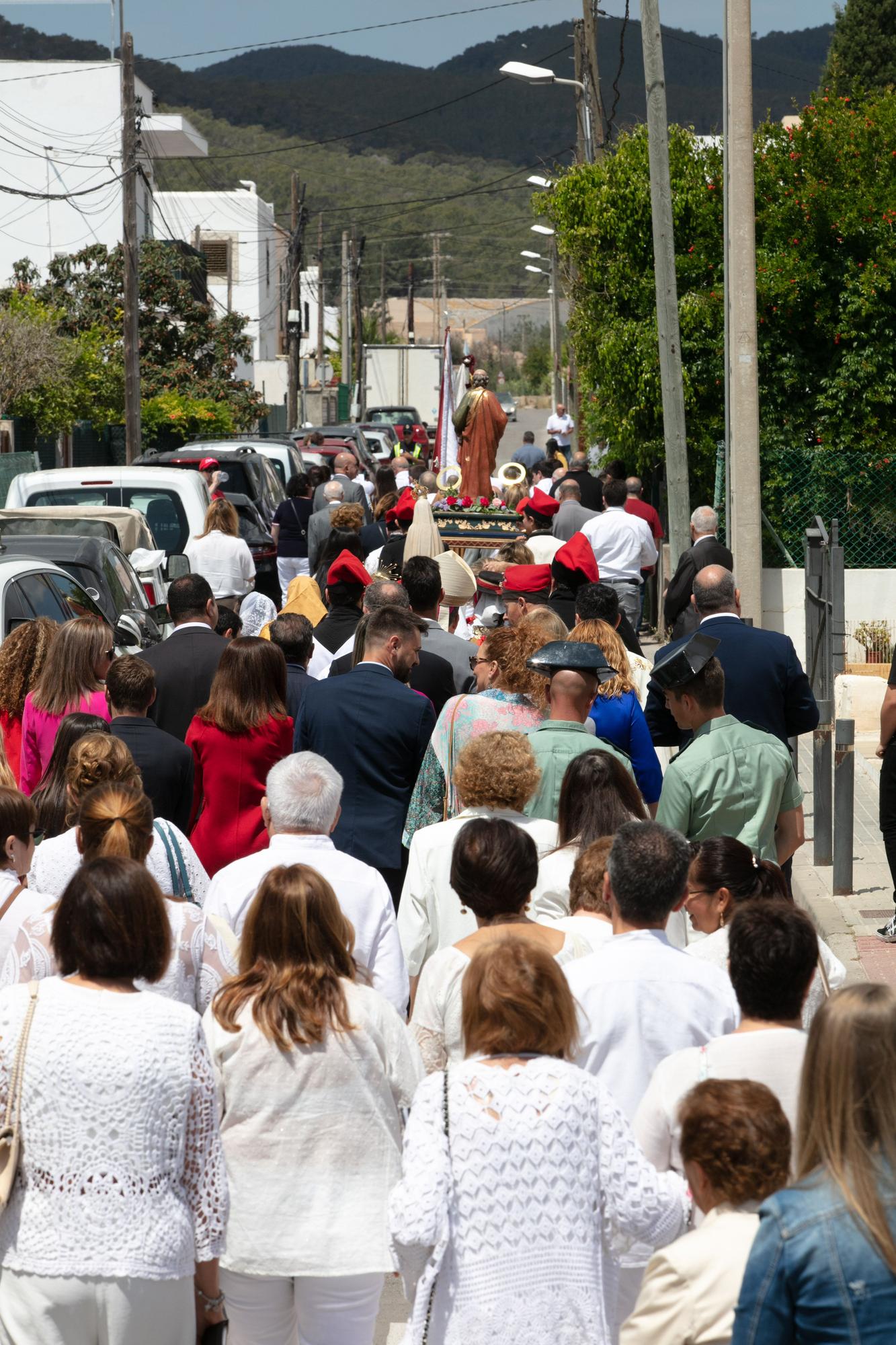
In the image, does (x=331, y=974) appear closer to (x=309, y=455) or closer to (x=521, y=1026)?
(x=521, y=1026)

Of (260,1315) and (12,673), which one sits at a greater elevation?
(12,673)

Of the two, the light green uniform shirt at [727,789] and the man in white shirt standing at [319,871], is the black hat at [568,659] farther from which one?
the man in white shirt standing at [319,871]

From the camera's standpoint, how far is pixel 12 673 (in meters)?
7.31

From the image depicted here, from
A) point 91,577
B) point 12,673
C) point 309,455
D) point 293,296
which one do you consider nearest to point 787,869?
point 12,673

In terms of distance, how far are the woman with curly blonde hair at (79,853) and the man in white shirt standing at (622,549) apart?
314 inches

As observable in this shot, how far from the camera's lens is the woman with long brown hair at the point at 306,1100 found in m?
3.81

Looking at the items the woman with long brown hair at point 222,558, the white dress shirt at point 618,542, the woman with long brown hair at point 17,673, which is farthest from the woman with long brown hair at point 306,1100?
the white dress shirt at point 618,542

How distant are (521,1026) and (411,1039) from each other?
716 mm

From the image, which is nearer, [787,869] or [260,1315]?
[260,1315]

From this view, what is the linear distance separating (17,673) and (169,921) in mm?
3722

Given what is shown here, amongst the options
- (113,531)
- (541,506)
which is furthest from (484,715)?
(541,506)

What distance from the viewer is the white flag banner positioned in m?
17.1

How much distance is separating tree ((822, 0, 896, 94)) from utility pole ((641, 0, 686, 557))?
3073 centimetres

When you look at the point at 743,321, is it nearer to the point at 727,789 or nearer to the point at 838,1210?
the point at 727,789
